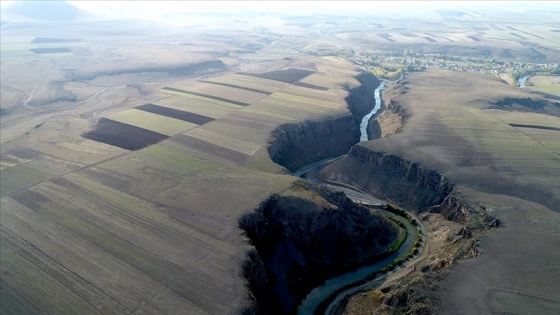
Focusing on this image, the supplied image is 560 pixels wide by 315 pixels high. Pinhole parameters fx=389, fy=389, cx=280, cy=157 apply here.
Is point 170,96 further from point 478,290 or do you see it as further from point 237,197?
point 478,290

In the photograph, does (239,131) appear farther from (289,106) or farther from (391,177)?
(391,177)

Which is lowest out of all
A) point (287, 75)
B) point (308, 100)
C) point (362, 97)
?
point (362, 97)

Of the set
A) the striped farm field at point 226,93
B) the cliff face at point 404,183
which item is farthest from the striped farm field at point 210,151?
the striped farm field at point 226,93

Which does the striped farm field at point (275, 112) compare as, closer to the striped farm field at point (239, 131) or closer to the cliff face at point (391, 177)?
the striped farm field at point (239, 131)

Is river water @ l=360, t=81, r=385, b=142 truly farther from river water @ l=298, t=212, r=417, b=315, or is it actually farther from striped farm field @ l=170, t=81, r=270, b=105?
river water @ l=298, t=212, r=417, b=315

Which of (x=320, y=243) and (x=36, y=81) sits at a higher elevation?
(x=36, y=81)

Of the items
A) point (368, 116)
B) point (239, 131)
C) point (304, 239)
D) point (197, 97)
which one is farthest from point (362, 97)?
point (304, 239)

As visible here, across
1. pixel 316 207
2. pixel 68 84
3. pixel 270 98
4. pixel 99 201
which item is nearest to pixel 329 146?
pixel 270 98
